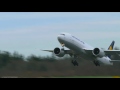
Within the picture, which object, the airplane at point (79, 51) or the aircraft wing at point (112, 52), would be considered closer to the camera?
the airplane at point (79, 51)

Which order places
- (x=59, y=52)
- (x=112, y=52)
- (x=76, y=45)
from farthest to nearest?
1. (x=59, y=52)
2. (x=112, y=52)
3. (x=76, y=45)

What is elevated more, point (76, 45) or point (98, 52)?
point (76, 45)

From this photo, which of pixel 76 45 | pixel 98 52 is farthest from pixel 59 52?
pixel 98 52

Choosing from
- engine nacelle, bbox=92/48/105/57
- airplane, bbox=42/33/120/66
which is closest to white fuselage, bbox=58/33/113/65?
airplane, bbox=42/33/120/66

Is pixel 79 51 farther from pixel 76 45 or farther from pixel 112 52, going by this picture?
pixel 112 52

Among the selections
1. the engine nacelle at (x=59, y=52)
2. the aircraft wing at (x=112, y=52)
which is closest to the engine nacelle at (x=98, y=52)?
the aircraft wing at (x=112, y=52)

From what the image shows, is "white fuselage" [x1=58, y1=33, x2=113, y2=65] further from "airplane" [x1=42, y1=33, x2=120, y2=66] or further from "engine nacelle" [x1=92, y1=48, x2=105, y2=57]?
"engine nacelle" [x1=92, y1=48, x2=105, y2=57]

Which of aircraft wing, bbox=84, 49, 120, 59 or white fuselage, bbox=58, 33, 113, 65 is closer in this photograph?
white fuselage, bbox=58, 33, 113, 65

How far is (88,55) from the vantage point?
19703 mm

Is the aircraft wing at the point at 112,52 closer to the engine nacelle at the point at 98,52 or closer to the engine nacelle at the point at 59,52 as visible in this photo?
the engine nacelle at the point at 98,52
